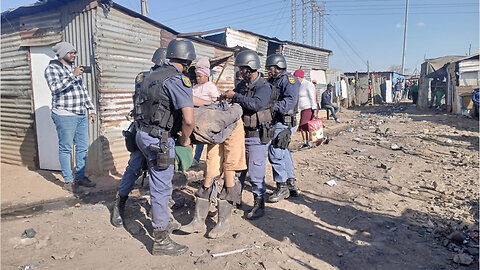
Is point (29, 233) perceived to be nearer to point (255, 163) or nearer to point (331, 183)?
point (255, 163)

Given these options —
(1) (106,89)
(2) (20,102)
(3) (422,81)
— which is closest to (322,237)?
(1) (106,89)

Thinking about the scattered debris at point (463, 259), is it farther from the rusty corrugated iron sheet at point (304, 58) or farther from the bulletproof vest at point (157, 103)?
the rusty corrugated iron sheet at point (304, 58)

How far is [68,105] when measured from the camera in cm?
450

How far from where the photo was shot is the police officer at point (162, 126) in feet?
9.31

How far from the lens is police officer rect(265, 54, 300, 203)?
4.09 metres

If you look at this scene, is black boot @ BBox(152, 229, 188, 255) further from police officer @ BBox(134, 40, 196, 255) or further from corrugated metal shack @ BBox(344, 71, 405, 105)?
corrugated metal shack @ BBox(344, 71, 405, 105)

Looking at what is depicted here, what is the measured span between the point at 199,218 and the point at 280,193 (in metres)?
1.37

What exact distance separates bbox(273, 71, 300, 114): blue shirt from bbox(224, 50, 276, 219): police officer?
13.0 inches

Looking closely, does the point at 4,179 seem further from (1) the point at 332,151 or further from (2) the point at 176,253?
(1) the point at 332,151

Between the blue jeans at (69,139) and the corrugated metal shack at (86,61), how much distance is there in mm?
961

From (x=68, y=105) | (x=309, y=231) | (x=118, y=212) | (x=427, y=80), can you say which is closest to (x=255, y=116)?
(x=309, y=231)

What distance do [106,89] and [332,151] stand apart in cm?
516

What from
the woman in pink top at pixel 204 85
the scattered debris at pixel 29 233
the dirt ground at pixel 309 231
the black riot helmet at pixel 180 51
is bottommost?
the dirt ground at pixel 309 231

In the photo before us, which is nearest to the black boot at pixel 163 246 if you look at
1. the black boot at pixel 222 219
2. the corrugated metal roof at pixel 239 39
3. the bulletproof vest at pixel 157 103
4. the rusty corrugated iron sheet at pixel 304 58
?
the black boot at pixel 222 219
